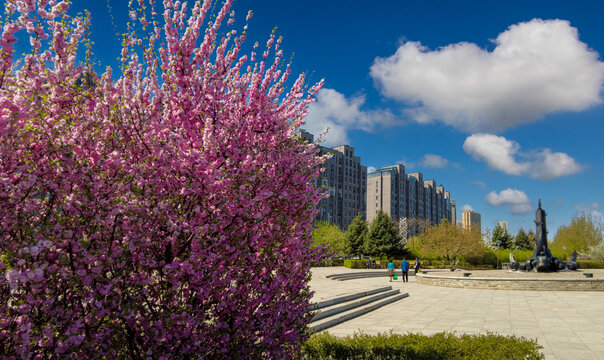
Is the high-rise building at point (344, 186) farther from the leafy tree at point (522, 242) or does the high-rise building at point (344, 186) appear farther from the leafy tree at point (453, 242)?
the leafy tree at point (453, 242)

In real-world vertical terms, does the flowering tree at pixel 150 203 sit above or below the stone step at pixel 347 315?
above

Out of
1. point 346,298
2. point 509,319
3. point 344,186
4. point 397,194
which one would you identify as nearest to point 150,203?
point 346,298

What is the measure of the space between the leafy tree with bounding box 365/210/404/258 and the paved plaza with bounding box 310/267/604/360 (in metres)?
34.0

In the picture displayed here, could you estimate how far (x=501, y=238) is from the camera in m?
63.5

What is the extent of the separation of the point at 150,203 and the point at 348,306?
1168 centimetres

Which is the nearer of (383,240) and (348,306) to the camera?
(348,306)

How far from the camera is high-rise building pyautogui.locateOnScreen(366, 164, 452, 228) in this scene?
134000 mm

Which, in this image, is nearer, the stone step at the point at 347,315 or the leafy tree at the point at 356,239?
the stone step at the point at 347,315

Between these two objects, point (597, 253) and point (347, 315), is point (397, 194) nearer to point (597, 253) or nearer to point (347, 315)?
point (597, 253)

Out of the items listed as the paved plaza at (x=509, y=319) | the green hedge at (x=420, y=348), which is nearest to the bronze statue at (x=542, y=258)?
the paved plaza at (x=509, y=319)

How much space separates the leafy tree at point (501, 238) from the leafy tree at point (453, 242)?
48.1ft

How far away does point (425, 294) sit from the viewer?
21.2 meters

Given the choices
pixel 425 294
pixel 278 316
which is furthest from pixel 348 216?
pixel 278 316

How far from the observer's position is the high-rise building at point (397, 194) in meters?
134
